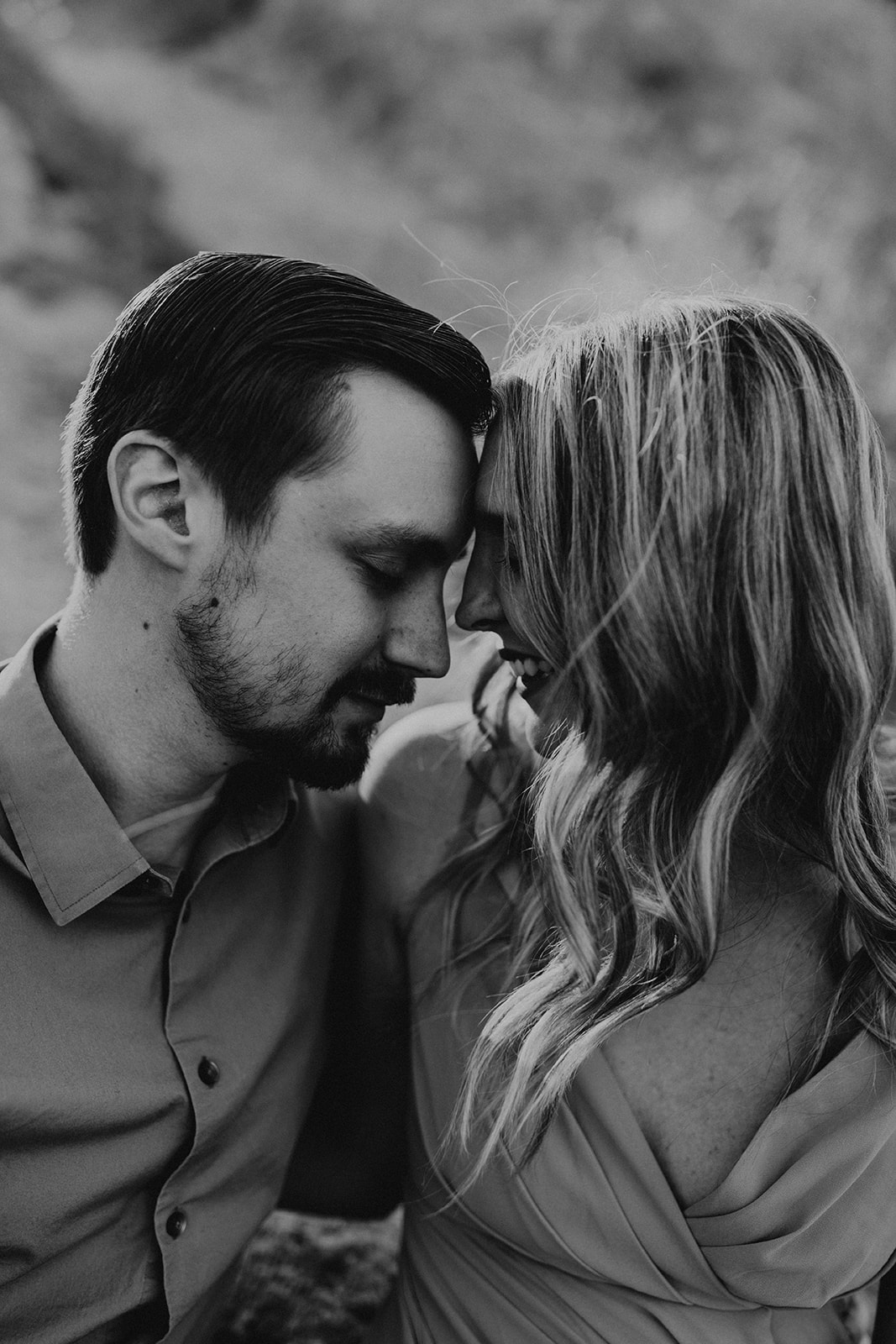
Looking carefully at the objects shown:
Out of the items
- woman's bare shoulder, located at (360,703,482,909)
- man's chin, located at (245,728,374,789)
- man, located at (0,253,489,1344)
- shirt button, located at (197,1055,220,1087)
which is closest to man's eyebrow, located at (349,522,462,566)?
man, located at (0,253,489,1344)

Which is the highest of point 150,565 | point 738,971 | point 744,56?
point 744,56

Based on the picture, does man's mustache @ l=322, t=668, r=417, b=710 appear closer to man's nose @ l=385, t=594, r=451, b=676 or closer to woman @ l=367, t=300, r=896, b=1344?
man's nose @ l=385, t=594, r=451, b=676

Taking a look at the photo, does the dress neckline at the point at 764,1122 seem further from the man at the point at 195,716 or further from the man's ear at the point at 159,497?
the man's ear at the point at 159,497

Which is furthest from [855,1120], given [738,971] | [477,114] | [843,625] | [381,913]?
[477,114]

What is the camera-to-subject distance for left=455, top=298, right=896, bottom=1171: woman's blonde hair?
5.24ft

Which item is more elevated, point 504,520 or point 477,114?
point 477,114

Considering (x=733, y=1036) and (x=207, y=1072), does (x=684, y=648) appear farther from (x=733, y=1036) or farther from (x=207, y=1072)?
(x=207, y=1072)

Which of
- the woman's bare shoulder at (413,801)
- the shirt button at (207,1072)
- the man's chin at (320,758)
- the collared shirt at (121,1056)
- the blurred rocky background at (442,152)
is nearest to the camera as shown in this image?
the collared shirt at (121,1056)

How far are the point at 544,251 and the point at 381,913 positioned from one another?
4.11 meters

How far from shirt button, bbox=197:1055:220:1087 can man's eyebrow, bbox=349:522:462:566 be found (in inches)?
33.3

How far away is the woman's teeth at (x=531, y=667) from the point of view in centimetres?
185

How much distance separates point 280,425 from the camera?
1.72 metres

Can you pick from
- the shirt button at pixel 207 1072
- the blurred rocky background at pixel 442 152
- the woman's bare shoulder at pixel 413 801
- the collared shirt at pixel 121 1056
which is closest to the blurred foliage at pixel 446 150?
the blurred rocky background at pixel 442 152

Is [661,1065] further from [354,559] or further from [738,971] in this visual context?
[354,559]
